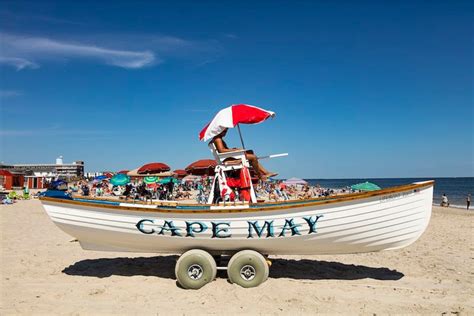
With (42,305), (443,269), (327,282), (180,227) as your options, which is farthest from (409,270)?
(42,305)

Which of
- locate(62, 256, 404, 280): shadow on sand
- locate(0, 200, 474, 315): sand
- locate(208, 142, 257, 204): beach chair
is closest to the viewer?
locate(0, 200, 474, 315): sand

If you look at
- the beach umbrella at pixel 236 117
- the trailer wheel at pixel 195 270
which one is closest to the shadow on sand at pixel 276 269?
the trailer wheel at pixel 195 270

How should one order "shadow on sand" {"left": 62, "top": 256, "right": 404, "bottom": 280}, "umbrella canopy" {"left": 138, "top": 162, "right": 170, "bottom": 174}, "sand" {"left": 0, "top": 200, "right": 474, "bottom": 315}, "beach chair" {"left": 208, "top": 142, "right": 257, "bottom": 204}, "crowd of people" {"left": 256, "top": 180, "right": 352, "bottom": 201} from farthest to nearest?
"crowd of people" {"left": 256, "top": 180, "right": 352, "bottom": 201} → "umbrella canopy" {"left": 138, "top": 162, "right": 170, "bottom": 174} → "shadow on sand" {"left": 62, "top": 256, "right": 404, "bottom": 280} → "beach chair" {"left": 208, "top": 142, "right": 257, "bottom": 204} → "sand" {"left": 0, "top": 200, "right": 474, "bottom": 315}

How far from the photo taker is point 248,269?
6.66m

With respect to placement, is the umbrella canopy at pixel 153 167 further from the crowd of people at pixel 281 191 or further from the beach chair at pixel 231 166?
the beach chair at pixel 231 166

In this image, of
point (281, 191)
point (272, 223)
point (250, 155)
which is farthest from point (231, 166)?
point (281, 191)

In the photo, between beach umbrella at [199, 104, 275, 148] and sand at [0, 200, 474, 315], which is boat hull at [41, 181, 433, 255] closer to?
sand at [0, 200, 474, 315]

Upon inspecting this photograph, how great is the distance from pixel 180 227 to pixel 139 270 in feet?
6.81

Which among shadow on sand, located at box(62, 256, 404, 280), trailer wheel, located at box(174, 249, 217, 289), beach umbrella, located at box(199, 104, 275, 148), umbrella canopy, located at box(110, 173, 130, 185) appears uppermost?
beach umbrella, located at box(199, 104, 275, 148)

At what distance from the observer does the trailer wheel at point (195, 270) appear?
660 cm

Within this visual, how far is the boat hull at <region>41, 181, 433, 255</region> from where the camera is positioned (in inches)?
256

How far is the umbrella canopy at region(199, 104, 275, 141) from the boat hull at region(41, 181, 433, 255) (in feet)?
5.30

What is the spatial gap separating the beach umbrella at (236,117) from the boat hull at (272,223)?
1.62 m

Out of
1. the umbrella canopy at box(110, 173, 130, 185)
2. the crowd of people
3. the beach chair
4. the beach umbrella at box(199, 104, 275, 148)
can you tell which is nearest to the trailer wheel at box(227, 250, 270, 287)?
the beach chair
